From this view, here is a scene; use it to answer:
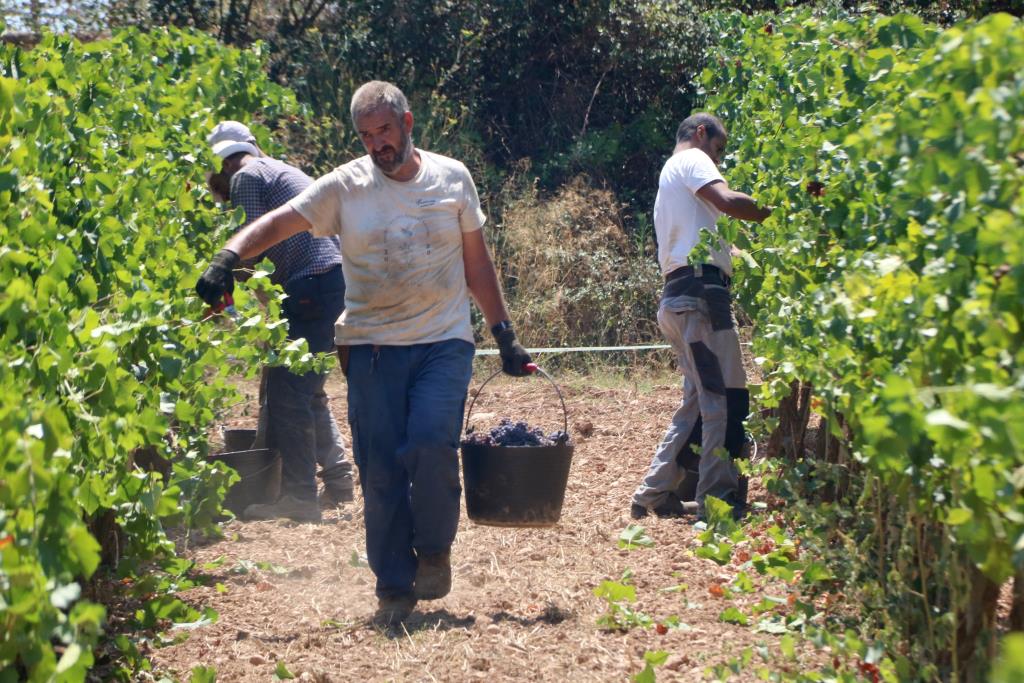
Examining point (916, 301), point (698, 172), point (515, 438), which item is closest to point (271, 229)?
point (515, 438)

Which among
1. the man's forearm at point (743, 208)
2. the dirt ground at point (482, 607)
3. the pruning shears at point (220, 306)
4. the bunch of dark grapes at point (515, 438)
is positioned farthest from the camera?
the man's forearm at point (743, 208)

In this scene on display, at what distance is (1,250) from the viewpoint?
119 inches

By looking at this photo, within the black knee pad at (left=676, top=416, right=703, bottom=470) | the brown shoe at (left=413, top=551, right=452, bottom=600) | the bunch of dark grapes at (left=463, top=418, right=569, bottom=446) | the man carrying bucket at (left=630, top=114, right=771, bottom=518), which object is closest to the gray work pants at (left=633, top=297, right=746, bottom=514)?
the man carrying bucket at (left=630, top=114, right=771, bottom=518)

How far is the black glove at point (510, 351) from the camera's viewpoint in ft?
17.0

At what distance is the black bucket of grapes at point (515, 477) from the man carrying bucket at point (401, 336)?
0.31 metres

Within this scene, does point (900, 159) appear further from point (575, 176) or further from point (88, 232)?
point (575, 176)

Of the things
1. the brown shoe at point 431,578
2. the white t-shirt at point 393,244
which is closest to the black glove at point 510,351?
the white t-shirt at point 393,244

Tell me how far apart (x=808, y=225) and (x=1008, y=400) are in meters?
2.33

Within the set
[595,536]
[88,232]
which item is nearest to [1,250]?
[88,232]

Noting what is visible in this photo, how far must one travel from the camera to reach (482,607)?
5188 mm

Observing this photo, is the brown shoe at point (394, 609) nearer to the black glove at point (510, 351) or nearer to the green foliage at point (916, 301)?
the black glove at point (510, 351)

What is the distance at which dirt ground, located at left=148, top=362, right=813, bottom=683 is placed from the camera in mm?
4488

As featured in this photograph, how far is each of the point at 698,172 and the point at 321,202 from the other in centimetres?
202

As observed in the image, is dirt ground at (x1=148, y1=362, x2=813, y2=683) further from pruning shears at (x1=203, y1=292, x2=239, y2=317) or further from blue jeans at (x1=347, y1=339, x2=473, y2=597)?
pruning shears at (x1=203, y1=292, x2=239, y2=317)
